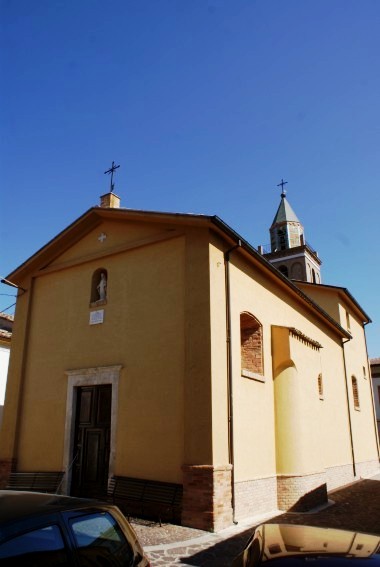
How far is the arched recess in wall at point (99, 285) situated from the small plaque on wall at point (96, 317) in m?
0.38

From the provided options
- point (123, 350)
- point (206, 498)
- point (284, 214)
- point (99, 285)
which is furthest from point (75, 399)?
point (284, 214)

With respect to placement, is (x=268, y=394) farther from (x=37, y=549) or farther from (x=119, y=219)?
(x=37, y=549)

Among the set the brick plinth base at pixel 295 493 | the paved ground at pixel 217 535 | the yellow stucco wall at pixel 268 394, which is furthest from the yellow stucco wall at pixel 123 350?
the brick plinth base at pixel 295 493

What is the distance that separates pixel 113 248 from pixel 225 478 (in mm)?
5816

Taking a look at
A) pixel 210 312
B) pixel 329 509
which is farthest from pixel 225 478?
pixel 329 509

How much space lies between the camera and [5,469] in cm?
1121

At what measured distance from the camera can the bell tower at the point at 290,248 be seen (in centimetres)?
3850

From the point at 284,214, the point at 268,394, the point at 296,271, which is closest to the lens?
the point at 268,394

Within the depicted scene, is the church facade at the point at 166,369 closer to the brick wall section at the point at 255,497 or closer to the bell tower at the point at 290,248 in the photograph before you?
the brick wall section at the point at 255,497

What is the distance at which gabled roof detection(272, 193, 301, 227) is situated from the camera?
131 feet

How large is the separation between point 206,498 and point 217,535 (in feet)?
1.91

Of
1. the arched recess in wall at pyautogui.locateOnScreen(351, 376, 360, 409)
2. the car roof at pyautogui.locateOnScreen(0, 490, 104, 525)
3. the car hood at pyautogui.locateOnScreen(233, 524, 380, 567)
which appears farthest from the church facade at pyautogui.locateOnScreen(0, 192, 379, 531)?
the arched recess in wall at pyautogui.locateOnScreen(351, 376, 360, 409)

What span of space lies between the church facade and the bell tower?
84.6 feet

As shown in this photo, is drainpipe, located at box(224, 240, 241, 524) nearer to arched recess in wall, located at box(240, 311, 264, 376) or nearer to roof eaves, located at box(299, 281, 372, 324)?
arched recess in wall, located at box(240, 311, 264, 376)
